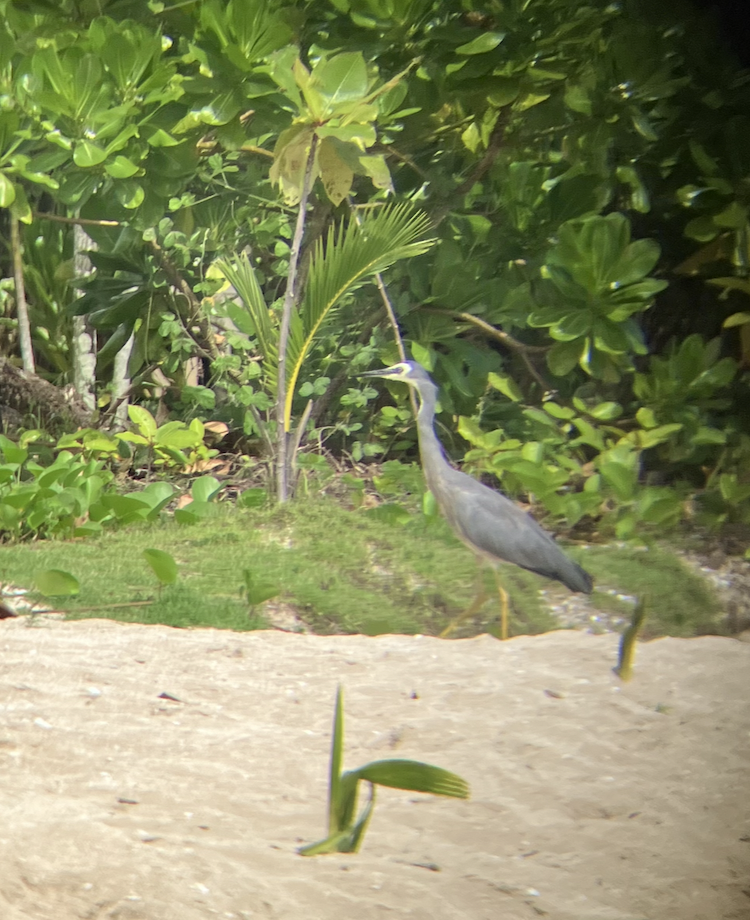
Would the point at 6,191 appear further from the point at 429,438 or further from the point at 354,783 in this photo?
the point at 354,783

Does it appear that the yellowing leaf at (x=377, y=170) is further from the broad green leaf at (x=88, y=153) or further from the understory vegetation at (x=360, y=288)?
the broad green leaf at (x=88, y=153)

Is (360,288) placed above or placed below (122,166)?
below

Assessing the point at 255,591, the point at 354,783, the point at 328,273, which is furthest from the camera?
the point at 328,273

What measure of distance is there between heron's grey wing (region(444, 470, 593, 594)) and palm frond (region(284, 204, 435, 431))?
246mm

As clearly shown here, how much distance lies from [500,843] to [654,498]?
55 cm

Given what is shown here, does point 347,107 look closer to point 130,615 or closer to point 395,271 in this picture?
point 395,271

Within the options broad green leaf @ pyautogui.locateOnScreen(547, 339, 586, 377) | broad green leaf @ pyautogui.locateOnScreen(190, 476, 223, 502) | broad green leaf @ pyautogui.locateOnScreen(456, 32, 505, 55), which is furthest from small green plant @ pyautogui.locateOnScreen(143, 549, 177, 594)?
broad green leaf @ pyautogui.locateOnScreen(456, 32, 505, 55)

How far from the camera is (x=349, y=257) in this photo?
3.83 ft

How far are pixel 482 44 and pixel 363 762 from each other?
0.86 metres

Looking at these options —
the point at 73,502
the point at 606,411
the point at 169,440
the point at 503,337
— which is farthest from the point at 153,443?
the point at 606,411

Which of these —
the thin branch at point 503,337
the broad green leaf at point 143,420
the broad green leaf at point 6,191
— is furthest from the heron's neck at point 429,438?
the broad green leaf at point 6,191

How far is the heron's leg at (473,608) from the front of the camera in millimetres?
1087

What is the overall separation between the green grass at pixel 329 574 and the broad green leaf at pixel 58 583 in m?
0.01

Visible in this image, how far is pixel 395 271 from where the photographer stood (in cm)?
119
